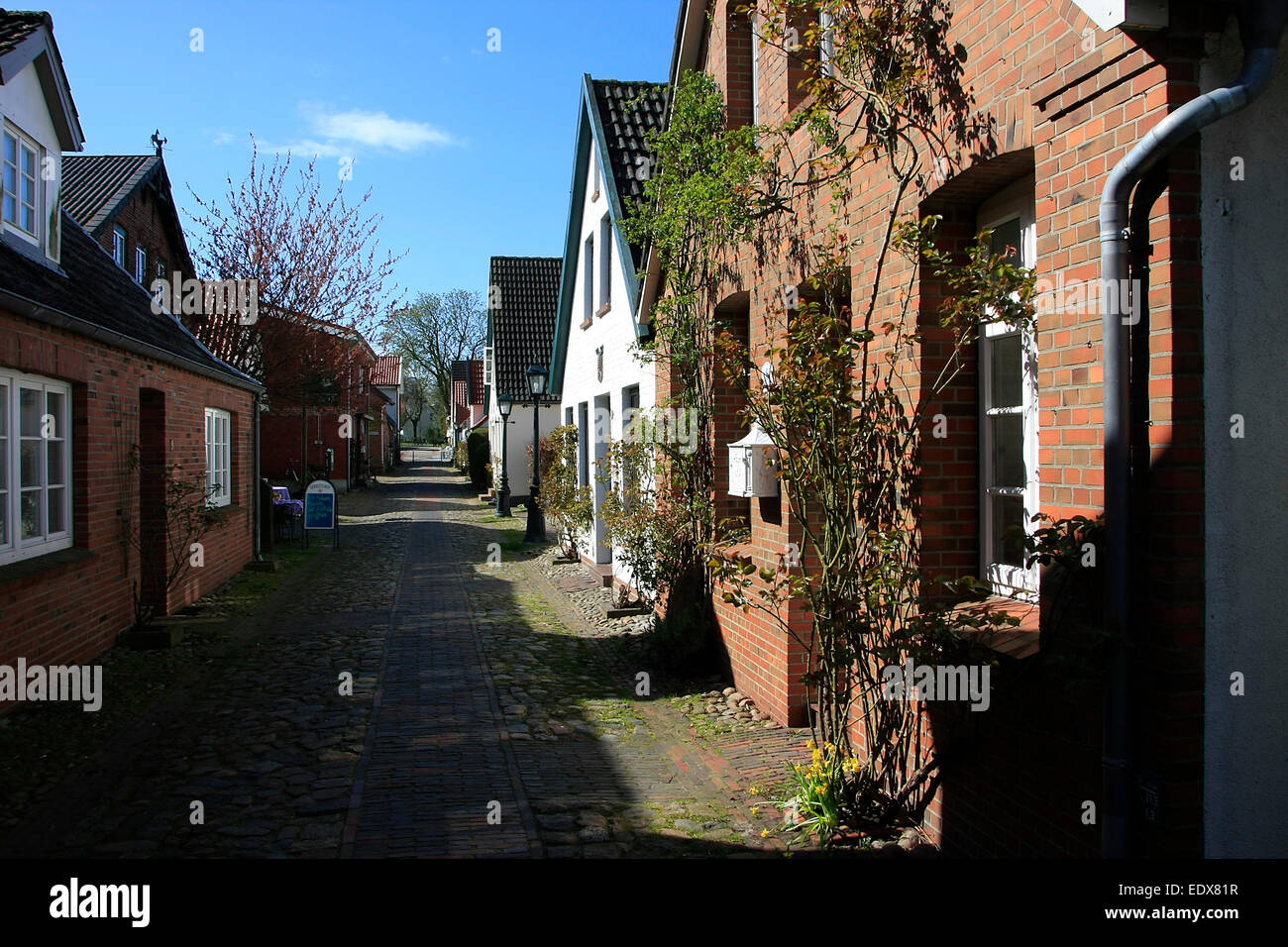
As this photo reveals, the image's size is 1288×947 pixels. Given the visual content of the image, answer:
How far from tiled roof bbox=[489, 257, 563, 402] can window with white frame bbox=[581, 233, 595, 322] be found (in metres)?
10.7

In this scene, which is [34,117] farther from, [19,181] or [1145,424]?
[1145,424]

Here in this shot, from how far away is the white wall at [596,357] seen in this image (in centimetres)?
1266

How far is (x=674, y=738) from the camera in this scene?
6645mm

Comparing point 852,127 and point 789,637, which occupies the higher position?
point 852,127

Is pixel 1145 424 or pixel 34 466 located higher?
pixel 1145 424

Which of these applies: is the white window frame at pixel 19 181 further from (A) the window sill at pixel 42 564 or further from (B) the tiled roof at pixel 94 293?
(A) the window sill at pixel 42 564

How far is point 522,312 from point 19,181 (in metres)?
19.3

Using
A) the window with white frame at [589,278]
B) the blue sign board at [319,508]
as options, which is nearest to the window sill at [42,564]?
the window with white frame at [589,278]

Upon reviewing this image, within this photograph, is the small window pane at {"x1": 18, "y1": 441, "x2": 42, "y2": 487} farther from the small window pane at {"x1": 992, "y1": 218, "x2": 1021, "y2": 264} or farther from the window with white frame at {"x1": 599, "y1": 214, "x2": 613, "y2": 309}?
the window with white frame at {"x1": 599, "y1": 214, "x2": 613, "y2": 309}

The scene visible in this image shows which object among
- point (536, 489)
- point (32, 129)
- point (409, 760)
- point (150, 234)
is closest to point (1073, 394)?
point (409, 760)

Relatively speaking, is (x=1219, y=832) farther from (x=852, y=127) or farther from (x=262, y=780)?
(x=262, y=780)

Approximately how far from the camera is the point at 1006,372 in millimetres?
4766

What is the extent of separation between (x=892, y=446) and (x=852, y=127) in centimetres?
190
